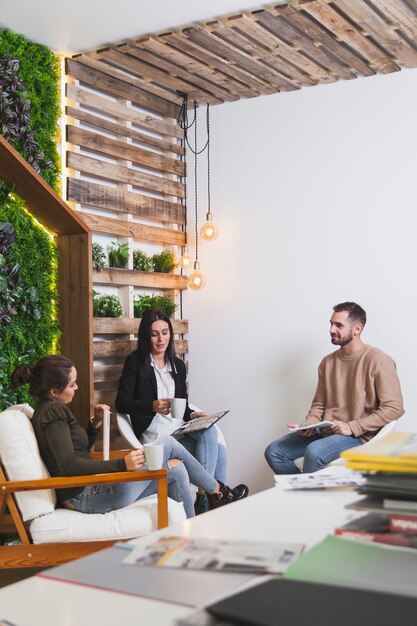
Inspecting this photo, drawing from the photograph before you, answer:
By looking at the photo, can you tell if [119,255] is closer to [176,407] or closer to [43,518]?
[176,407]

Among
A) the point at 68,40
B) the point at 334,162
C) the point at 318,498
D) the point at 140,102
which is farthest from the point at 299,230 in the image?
the point at 318,498

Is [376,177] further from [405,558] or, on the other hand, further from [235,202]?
[405,558]

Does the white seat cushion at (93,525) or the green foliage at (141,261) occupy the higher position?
the green foliage at (141,261)

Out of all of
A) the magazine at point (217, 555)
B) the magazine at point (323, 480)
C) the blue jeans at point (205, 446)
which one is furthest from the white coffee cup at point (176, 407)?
the magazine at point (217, 555)

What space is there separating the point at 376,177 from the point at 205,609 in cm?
541

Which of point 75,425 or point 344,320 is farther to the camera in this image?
point 344,320

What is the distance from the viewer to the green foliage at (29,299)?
5043 mm

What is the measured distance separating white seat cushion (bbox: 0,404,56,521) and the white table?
199 centimetres

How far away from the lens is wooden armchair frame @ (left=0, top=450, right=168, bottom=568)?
3.46 metres

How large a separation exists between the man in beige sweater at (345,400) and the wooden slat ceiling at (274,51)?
5.62 feet

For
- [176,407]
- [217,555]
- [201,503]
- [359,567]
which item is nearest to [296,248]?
[176,407]

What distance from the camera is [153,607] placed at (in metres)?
1.08

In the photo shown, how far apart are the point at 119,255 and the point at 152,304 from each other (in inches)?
20.2

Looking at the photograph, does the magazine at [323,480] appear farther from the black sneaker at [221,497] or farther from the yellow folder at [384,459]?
the black sneaker at [221,497]
